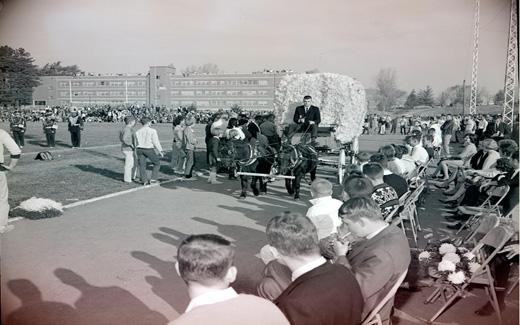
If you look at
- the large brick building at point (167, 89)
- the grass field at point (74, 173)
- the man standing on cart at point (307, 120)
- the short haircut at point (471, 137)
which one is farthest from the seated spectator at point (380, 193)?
the short haircut at point (471, 137)

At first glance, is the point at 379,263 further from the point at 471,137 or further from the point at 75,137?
the point at 75,137

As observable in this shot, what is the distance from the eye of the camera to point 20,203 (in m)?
7.35

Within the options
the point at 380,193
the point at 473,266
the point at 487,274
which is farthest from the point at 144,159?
the point at 487,274

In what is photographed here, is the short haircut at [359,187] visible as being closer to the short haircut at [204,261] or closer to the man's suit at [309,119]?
the short haircut at [204,261]

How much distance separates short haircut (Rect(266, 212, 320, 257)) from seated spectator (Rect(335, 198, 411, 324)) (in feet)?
1.57

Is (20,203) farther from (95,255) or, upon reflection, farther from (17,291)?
(17,291)

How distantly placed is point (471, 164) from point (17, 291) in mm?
7097

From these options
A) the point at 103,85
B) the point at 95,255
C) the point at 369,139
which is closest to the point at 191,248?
the point at 95,255

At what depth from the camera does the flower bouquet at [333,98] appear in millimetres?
10141

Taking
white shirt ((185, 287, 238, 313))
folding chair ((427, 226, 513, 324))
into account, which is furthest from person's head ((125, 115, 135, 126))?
white shirt ((185, 287, 238, 313))

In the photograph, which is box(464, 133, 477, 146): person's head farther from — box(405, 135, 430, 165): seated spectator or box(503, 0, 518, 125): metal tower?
box(503, 0, 518, 125): metal tower

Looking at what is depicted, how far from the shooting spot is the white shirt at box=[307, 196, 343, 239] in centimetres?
473

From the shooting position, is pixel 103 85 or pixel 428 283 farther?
pixel 103 85

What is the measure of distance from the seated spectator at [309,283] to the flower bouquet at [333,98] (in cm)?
740
